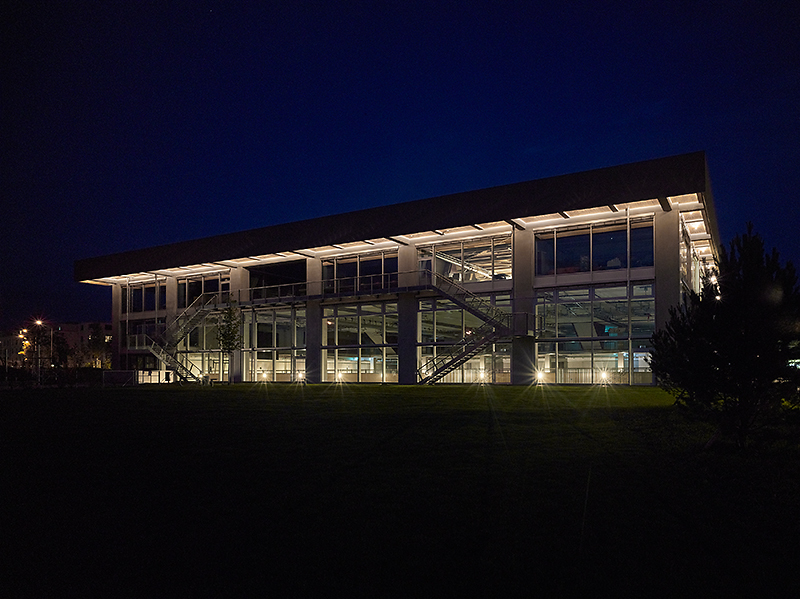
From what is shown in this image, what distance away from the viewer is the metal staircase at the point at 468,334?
93.1ft

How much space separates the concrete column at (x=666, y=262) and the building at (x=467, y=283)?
5 cm

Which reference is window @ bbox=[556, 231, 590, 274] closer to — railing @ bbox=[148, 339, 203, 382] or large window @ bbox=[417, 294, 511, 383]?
large window @ bbox=[417, 294, 511, 383]

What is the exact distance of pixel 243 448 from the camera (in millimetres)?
10148

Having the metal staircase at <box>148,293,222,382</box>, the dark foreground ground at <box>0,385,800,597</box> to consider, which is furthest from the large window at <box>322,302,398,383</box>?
the dark foreground ground at <box>0,385,800,597</box>

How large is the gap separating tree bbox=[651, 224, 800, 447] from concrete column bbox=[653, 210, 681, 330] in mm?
17771

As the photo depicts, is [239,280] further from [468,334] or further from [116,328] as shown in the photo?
[468,334]

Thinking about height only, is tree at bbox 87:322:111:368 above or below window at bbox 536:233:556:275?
below

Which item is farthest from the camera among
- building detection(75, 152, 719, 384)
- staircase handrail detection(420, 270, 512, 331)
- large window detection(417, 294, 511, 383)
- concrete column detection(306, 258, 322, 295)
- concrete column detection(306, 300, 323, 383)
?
concrete column detection(306, 258, 322, 295)

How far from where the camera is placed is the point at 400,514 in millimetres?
6309

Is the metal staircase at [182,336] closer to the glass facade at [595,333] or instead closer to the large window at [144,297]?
the large window at [144,297]

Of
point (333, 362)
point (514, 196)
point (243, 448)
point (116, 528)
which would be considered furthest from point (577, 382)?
point (116, 528)

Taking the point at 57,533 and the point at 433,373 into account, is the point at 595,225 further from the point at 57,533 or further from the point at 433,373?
the point at 57,533

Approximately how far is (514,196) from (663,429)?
17.9 meters

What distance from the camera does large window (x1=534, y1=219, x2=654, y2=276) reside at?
90.7 ft
